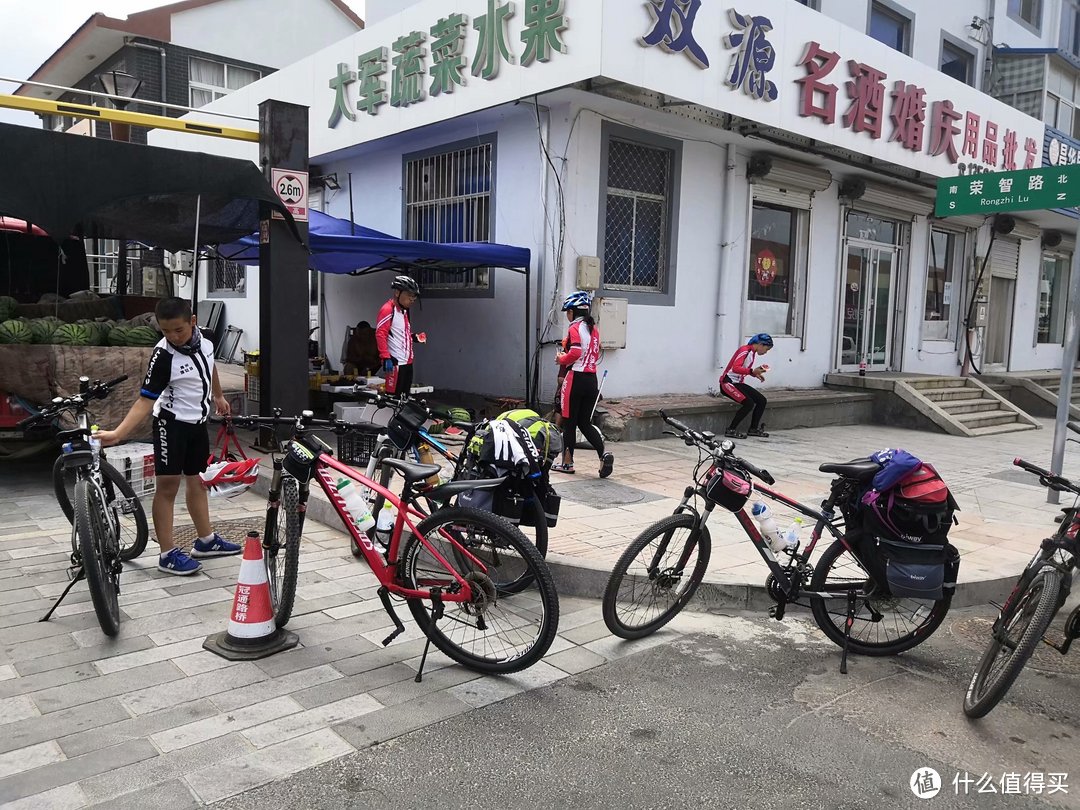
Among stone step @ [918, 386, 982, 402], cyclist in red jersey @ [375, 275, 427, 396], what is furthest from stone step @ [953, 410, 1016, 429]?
cyclist in red jersey @ [375, 275, 427, 396]

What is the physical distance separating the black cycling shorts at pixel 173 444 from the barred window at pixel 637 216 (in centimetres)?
667

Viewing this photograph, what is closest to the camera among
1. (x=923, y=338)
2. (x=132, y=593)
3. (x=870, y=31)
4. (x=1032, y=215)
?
(x=132, y=593)

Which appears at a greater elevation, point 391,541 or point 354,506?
point 354,506

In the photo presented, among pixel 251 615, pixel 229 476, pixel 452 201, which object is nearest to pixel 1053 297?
pixel 452 201

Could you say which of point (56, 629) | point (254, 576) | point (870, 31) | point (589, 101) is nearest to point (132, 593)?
point (56, 629)

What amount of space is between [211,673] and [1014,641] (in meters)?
3.54

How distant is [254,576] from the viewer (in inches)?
158

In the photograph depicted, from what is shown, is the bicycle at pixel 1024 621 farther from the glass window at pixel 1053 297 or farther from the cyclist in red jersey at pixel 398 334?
the glass window at pixel 1053 297

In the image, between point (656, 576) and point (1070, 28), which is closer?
point (656, 576)

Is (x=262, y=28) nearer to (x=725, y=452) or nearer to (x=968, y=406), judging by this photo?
(x=968, y=406)

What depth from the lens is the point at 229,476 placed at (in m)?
4.29

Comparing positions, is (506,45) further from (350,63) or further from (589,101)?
(350,63)

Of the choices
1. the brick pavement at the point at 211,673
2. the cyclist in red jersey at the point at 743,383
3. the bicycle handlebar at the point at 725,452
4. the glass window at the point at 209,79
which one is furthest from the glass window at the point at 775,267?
the glass window at the point at 209,79

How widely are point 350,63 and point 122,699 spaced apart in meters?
10.7
